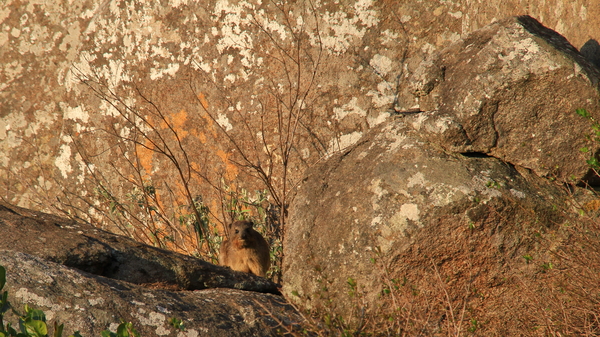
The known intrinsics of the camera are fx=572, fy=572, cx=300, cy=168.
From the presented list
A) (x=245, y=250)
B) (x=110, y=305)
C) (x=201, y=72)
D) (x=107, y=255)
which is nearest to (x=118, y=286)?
(x=110, y=305)

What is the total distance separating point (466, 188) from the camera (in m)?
3.82

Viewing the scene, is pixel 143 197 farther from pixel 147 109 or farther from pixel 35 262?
pixel 35 262

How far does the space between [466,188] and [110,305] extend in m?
2.34

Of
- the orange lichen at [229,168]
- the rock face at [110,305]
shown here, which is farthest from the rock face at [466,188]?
the orange lichen at [229,168]

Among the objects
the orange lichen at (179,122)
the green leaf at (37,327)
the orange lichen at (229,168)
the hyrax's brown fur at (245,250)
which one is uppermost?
the orange lichen at (179,122)

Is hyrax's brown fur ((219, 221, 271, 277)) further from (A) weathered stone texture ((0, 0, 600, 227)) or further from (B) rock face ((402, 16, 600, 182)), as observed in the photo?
(B) rock face ((402, 16, 600, 182))

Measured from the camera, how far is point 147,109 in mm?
5738

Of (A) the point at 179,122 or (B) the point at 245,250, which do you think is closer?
(B) the point at 245,250

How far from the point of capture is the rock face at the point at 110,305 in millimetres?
2811

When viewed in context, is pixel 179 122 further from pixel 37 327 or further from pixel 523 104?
pixel 37 327

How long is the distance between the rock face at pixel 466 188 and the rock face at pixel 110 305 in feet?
2.02

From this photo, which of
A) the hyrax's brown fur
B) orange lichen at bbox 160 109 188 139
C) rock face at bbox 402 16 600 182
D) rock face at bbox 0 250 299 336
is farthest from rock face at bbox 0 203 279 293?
rock face at bbox 402 16 600 182

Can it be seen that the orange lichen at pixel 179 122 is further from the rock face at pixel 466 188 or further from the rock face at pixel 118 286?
the rock face at pixel 466 188

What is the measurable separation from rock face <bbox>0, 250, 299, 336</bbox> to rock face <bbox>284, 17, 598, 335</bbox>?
0.62 m
